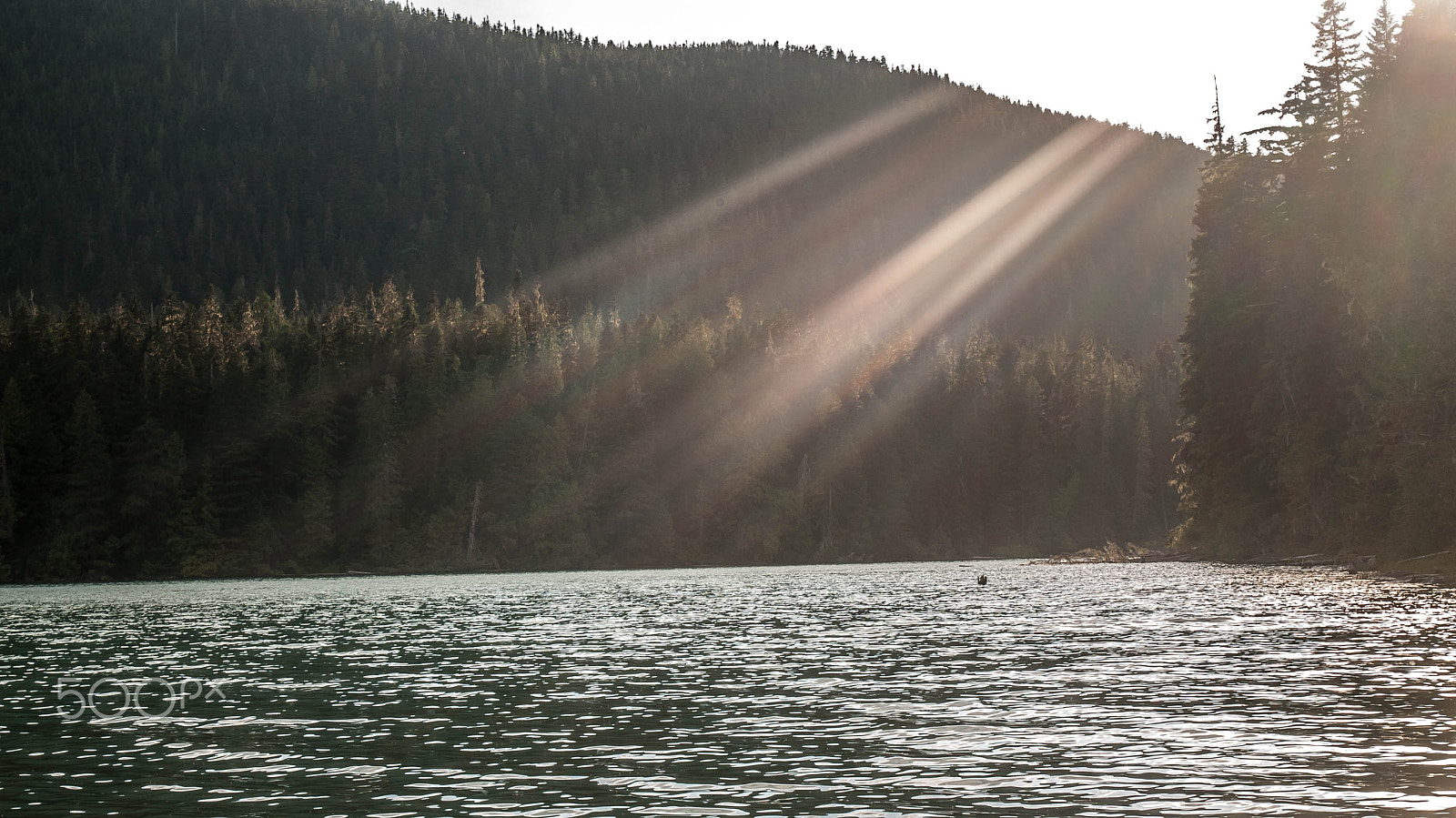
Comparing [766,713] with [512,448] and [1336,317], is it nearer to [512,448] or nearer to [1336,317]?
[1336,317]

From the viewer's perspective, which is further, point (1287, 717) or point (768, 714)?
point (768, 714)

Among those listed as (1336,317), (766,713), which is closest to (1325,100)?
(1336,317)

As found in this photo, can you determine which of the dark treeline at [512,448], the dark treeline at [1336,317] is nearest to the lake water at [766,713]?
the dark treeline at [1336,317]

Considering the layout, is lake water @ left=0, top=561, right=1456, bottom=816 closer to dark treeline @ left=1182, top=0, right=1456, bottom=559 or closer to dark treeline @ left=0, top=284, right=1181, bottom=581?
dark treeline @ left=1182, top=0, right=1456, bottom=559

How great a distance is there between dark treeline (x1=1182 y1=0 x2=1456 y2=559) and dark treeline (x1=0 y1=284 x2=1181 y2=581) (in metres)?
65.4

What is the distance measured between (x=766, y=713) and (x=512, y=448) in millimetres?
123386

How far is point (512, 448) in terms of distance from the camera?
147 metres

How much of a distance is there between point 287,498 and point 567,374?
38.2 meters

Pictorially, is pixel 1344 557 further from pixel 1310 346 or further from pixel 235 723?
pixel 235 723

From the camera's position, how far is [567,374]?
6206 inches

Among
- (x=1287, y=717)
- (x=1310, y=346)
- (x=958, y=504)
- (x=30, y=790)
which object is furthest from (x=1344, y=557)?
(x=958, y=504)

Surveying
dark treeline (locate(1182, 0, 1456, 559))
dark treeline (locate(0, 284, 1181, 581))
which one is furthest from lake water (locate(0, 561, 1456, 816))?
dark treeline (locate(0, 284, 1181, 581))

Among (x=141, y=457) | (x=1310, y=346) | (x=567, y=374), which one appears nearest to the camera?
(x=1310, y=346)

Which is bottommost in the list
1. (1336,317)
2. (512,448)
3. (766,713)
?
(766,713)
